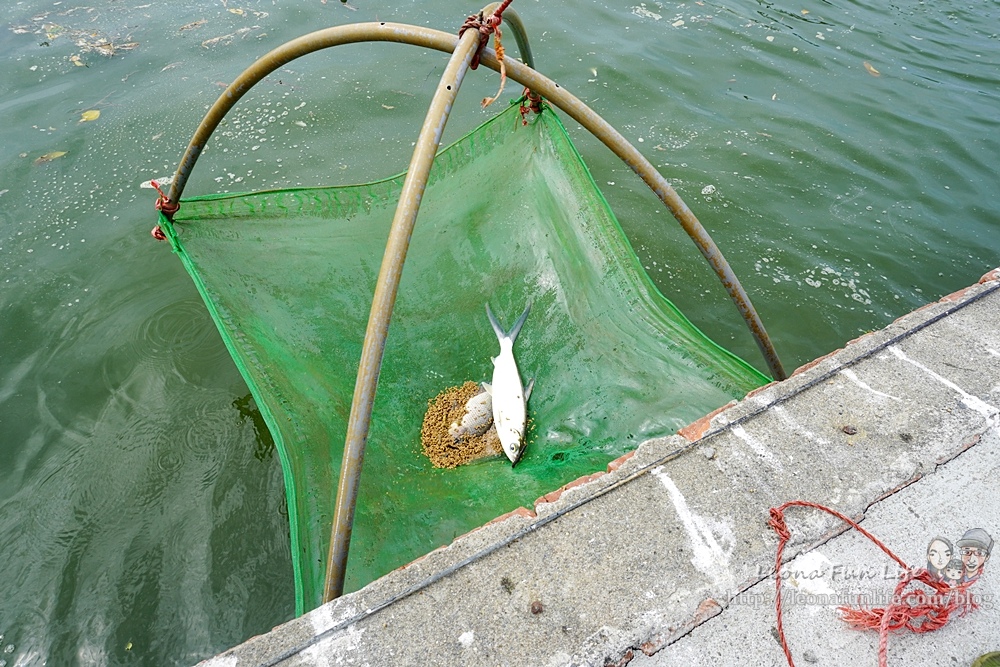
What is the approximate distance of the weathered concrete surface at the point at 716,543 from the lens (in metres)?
1.81

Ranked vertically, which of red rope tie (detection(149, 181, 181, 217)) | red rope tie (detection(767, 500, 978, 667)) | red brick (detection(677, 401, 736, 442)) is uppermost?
red rope tie (detection(149, 181, 181, 217))

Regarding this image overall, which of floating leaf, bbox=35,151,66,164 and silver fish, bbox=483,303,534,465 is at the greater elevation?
floating leaf, bbox=35,151,66,164

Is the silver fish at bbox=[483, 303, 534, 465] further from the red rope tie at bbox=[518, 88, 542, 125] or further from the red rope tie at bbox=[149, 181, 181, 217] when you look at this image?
the red rope tie at bbox=[149, 181, 181, 217]

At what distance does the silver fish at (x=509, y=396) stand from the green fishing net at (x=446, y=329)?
9 centimetres

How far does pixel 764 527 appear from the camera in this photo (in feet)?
6.76

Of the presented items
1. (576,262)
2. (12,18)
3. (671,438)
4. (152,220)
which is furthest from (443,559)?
(12,18)

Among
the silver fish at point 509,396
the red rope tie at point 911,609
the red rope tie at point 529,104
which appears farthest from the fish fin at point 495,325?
the red rope tie at point 911,609

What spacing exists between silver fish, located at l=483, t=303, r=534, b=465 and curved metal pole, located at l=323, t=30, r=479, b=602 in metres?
1.26

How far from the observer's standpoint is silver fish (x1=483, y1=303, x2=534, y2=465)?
3.11 metres

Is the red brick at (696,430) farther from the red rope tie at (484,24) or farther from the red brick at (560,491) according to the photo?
the red rope tie at (484,24)

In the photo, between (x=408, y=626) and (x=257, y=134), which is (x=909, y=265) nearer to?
(x=408, y=626)

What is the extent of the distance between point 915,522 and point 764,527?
57 centimetres

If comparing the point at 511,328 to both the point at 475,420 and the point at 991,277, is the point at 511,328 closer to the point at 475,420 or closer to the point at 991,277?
the point at 475,420

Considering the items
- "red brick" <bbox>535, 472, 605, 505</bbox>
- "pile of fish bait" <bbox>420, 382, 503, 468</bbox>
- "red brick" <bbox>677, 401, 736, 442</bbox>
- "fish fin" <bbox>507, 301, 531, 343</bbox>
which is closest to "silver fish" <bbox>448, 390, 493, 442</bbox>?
"pile of fish bait" <bbox>420, 382, 503, 468</bbox>
